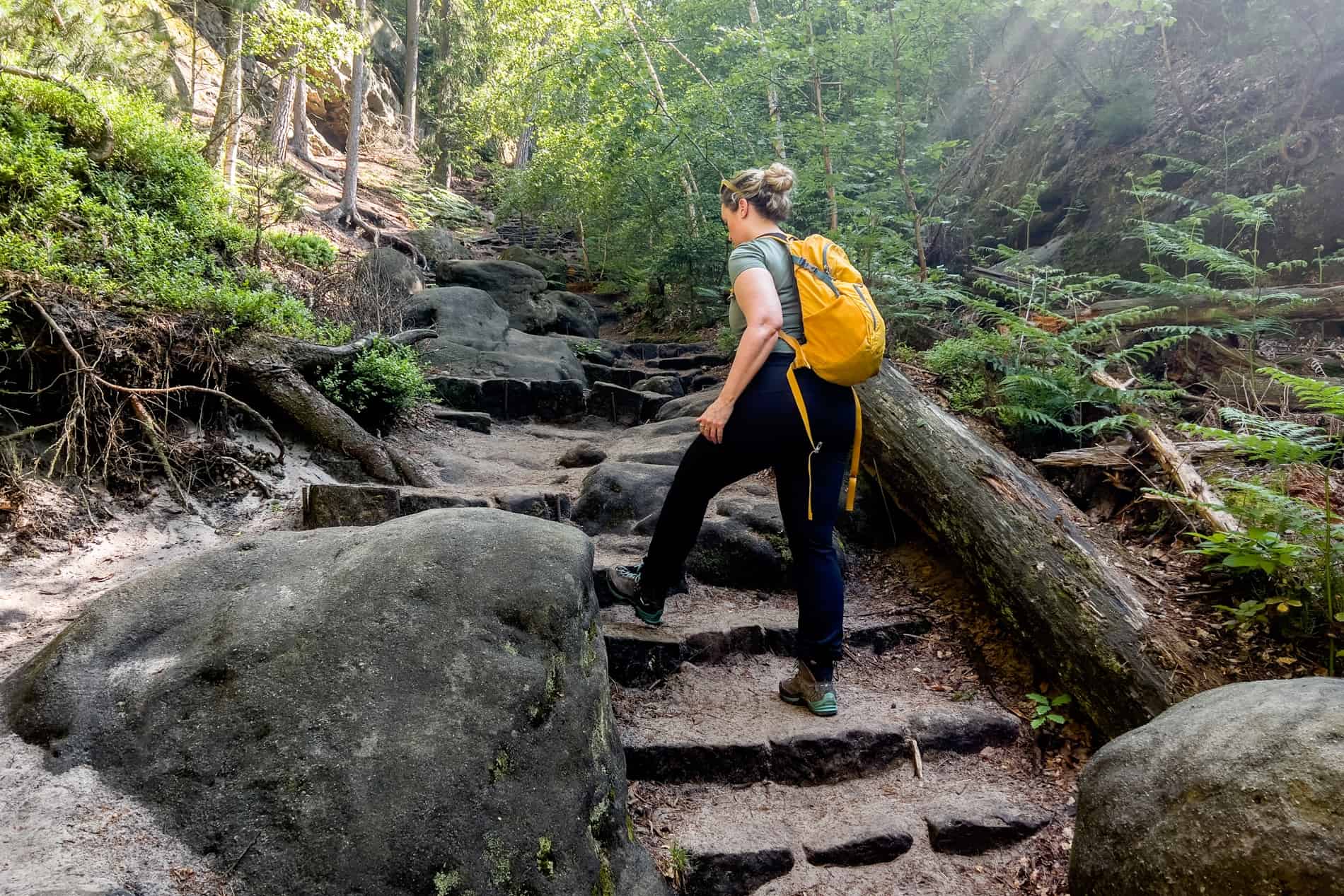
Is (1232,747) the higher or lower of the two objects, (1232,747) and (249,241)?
the lower

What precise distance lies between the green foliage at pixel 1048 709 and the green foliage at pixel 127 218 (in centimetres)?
519

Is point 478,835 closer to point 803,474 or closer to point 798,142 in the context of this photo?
point 803,474

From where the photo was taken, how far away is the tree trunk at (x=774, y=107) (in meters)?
8.95

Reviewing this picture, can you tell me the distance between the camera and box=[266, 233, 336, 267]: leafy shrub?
9.80 metres

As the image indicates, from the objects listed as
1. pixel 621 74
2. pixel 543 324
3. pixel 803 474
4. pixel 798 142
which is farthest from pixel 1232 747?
pixel 543 324

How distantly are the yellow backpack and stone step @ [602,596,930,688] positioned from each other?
104 cm

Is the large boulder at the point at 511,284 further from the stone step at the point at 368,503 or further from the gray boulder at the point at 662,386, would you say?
the stone step at the point at 368,503

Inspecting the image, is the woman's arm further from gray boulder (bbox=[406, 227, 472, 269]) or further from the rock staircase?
gray boulder (bbox=[406, 227, 472, 269])

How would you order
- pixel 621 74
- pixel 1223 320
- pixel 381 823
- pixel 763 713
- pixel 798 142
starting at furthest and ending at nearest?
pixel 621 74
pixel 798 142
pixel 1223 320
pixel 763 713
pixel 381 823

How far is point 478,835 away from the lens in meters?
2.12

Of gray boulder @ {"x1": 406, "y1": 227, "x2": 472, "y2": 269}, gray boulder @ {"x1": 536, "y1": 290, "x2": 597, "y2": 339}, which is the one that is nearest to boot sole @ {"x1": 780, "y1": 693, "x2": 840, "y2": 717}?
gray boulder @ {"x1": 536, "y1": 290, "x2": 597, "y2": 339}

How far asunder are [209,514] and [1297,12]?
10.7m

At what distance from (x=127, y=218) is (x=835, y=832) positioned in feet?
21.9

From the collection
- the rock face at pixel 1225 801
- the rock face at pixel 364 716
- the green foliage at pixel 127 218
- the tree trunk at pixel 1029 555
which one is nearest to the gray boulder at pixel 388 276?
the green foliage at pixel 127 218
